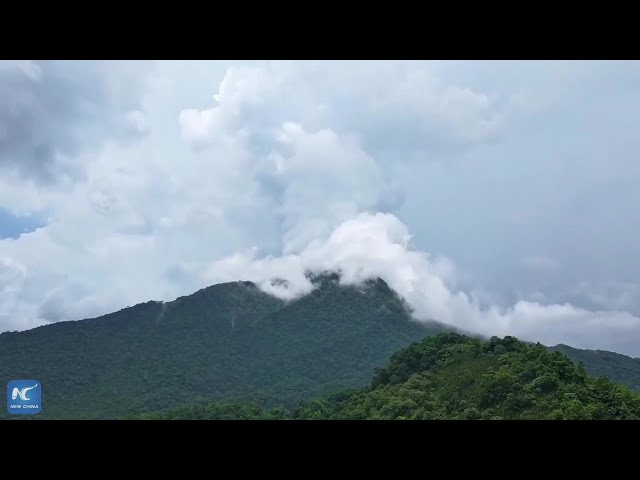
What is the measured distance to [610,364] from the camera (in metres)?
24.7

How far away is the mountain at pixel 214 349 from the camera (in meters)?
23.5

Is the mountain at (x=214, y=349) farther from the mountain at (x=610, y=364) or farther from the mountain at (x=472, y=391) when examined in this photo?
the mountain at (x=610, y=364)

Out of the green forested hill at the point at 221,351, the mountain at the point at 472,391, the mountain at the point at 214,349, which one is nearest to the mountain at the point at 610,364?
the green forested hill at the point at 221,351

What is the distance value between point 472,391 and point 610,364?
37.4 ft

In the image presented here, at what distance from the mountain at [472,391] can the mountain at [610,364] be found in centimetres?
656

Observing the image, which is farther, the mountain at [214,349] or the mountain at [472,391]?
the mountain at [214,349]

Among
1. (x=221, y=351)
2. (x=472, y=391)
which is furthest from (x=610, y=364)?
(x=221, y=351)

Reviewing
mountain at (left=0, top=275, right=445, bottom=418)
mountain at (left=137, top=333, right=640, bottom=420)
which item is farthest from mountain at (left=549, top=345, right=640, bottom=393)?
mountain at (left=0, top=275, right=445, bottom=418)

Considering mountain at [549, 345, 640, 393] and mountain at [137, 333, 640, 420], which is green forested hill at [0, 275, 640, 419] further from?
mountain at [137, 333, 640, 420]

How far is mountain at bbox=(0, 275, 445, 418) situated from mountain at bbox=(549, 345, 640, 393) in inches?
304

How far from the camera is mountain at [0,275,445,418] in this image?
23516 mm

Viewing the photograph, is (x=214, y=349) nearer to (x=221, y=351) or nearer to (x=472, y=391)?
(x=221, y=351)
